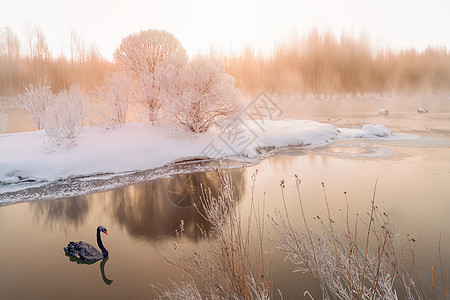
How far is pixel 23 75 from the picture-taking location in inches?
1496

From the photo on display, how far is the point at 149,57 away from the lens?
16.3m

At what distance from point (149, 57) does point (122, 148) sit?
268 inches

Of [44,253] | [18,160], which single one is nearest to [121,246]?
[44,253]

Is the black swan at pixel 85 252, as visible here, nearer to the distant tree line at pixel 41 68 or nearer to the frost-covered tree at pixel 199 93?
the frost-covered tree at pixel 199 93

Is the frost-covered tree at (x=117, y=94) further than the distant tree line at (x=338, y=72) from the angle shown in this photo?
No

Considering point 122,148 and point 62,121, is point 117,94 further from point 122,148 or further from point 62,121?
point 122,148

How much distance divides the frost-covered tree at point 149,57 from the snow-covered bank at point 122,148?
1766 mm

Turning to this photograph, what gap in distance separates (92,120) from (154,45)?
226 inches

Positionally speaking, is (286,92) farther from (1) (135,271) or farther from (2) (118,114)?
(1) (135,271)

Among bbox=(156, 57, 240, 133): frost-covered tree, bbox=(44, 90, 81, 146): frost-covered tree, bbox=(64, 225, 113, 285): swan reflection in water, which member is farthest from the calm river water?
bbox=(44, 90, 81, 146): frost-covered tree

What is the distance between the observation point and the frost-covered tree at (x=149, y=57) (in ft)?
51.1

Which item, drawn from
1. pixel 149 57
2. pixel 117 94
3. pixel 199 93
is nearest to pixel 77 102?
pixel 117 94

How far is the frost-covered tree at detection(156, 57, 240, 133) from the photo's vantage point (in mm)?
14438

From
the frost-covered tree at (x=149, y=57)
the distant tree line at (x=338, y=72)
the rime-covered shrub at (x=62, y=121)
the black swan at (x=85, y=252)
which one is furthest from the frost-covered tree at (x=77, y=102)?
the distant tree line at (x=338, y=72)
